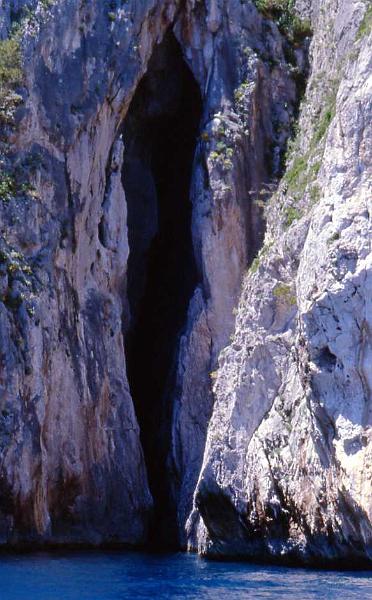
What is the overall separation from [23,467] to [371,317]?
1293cm

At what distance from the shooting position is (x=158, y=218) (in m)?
45.8

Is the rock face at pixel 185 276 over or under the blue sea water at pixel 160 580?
over

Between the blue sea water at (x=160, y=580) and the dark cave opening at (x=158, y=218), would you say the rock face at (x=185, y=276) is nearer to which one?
the dark cave opening at (x=158, y=218)

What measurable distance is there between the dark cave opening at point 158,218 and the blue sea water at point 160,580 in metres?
9.79

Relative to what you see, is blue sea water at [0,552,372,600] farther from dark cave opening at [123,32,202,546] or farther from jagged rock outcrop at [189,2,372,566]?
dark cave opening at [123,32,202,546]

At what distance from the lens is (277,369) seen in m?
34.2

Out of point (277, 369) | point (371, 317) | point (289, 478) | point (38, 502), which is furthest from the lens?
point (38, 502)

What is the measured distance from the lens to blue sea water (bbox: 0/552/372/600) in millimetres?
25375

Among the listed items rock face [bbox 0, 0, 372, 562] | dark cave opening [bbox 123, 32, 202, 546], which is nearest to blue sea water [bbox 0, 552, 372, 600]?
rock face [bbox 0, 0, 372, 562]

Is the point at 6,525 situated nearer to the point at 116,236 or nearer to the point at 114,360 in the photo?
the point at 114,360

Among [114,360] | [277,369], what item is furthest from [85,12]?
[277,369]

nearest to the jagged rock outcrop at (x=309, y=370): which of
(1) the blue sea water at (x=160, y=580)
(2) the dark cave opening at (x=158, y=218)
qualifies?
(1) the blue sea water at (x=160, y=580)

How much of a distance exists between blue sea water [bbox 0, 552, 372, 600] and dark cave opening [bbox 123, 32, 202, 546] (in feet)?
32.1

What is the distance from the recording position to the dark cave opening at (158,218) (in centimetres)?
4331
